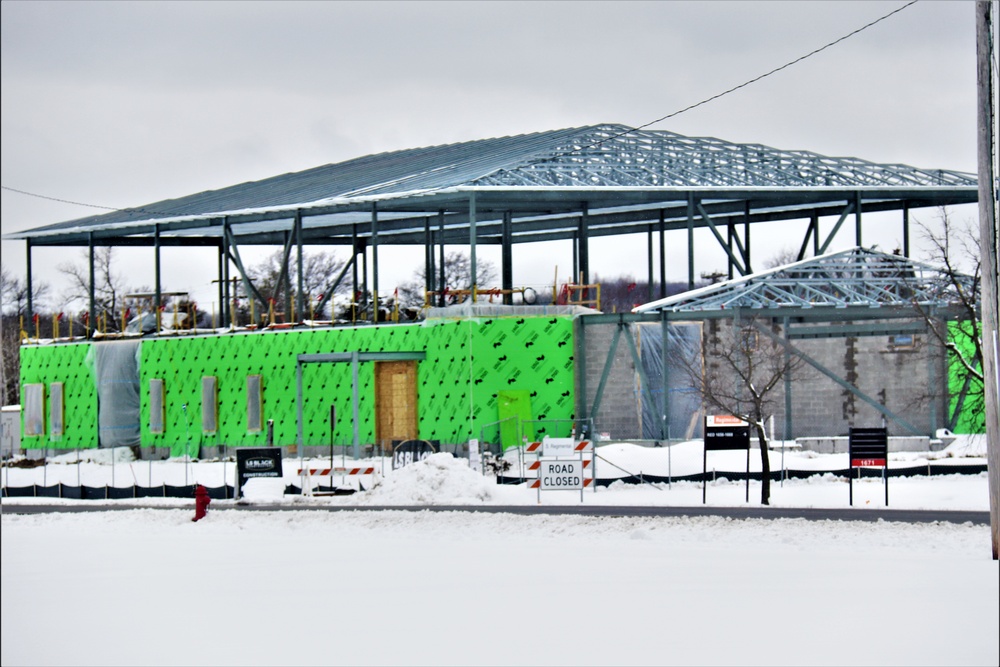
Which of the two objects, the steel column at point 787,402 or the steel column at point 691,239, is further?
the steel column at point 691,239

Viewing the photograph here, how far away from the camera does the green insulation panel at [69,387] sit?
5416cm

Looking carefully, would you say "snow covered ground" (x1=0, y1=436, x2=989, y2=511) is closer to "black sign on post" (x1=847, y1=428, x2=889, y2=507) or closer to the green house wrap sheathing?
"black sign on post" (x1=847, y1=428, x2=889, y2=507)

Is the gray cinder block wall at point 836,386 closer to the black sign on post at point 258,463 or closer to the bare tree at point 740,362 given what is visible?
the bare tree at point 740,362

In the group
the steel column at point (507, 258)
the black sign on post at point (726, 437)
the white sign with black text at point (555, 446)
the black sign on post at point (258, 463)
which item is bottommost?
the black sign on post at point (258, 463)

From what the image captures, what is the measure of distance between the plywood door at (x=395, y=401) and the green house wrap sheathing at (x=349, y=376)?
249 mm

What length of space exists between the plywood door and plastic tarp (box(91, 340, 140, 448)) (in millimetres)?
12159

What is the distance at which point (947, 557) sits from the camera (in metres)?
21.4

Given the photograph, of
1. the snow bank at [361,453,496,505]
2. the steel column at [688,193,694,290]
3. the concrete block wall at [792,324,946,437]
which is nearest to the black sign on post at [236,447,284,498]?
the snow bank at [361,453,496,505]

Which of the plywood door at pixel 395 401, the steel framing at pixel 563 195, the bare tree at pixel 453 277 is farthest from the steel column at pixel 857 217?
the bare tree at pixel 453 277

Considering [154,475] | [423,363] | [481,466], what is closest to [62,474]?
[154,475]

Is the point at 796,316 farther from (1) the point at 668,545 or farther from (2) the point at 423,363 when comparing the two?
(1) the point at 668,545

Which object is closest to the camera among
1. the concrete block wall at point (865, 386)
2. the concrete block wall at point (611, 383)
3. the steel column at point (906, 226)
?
the concrete block wall at point (865, 386)

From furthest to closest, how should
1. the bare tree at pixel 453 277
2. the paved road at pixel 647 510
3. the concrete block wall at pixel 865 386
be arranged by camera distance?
the bare tree at pixel 453 277, the concrete block wall at pixel 865 386, the paved road at pixel 647 510

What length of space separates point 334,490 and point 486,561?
14195mm
